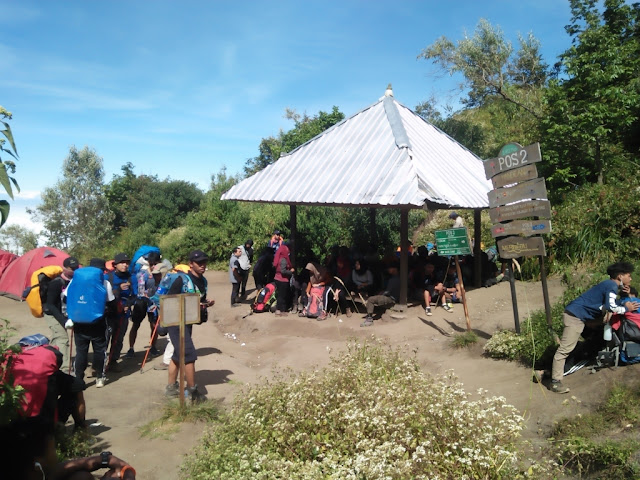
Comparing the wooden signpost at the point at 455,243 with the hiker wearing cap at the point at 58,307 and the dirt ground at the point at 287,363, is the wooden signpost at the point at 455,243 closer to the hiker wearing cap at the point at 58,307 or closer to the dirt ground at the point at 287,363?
the dirt ground at the point at 287,363

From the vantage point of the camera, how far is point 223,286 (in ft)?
55.0

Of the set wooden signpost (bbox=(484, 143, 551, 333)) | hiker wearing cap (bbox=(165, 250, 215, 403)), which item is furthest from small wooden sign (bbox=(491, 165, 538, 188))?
hiker wearing cap (bbox=(165, 250, 215, 403))

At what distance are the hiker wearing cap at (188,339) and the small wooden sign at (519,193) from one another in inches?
187

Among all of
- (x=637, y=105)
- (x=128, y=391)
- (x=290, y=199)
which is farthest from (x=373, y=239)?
(x=128, y=391)

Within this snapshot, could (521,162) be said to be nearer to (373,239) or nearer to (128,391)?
(128,391)

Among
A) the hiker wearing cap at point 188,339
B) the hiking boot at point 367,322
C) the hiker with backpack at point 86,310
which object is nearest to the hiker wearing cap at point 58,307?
the hiker with backpack at point 86,310

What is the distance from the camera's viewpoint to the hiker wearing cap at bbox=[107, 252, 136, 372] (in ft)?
25.6

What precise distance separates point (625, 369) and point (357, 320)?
5632mm

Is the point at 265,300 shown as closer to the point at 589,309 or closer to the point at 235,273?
the point at 235,273

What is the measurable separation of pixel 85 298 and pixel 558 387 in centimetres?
599

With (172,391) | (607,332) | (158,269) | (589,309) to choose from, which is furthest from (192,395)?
(607,332)

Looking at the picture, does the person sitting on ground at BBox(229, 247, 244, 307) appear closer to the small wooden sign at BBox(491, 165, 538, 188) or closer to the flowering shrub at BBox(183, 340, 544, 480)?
the small wooden sign at BBox(491, 165, 538, 188)

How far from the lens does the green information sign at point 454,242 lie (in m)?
8.71

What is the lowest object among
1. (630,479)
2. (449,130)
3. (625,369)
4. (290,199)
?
(630,479)
